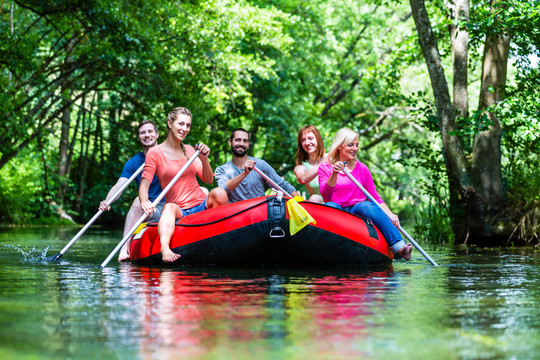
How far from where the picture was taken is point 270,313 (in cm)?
445

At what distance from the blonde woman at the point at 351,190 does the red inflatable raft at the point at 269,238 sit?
0.42 feet

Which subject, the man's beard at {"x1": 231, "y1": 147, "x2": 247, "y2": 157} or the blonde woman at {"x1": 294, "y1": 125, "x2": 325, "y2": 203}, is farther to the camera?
the blonde woman at {"x1": 294, "y1": 125, "x2": 325, "y2": 203}

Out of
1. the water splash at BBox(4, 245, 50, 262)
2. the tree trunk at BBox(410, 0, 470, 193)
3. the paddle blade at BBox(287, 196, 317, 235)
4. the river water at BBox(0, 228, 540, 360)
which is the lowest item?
the river water at BBox(0, 228, 540, 360)

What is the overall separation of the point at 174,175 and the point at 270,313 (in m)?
3.79

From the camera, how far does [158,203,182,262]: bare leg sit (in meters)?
7.64

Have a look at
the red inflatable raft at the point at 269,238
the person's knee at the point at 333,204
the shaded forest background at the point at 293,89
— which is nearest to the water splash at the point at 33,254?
the red inflatable raft at the point at 269,238

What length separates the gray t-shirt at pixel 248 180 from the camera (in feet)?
26.9

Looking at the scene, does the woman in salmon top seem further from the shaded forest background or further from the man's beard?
the shaded forest background

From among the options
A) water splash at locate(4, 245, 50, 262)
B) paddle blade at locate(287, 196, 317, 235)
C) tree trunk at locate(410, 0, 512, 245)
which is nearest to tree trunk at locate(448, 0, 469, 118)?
tree trunk at locate(410, 0, 512, 245)

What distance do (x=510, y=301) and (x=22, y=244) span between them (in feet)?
26.7

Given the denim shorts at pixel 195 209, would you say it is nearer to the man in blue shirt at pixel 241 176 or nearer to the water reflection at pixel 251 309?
the man in blue shirt at pixel 241 176

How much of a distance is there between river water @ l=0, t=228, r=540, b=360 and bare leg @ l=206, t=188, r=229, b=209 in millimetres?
704

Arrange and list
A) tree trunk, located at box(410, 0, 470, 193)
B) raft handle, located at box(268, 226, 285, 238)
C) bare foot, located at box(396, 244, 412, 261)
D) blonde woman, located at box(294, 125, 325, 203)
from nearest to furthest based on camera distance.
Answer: raft handle, located at box(268, 226, 285, 238)
bare foot, located at box(396, 244, 412, 261)
blonde woman, located at box(294, 125, 325, 203)
tree trunk, located at box(410, 0, 470, 193)

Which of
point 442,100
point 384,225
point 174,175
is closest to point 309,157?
Answer: point 384,225
